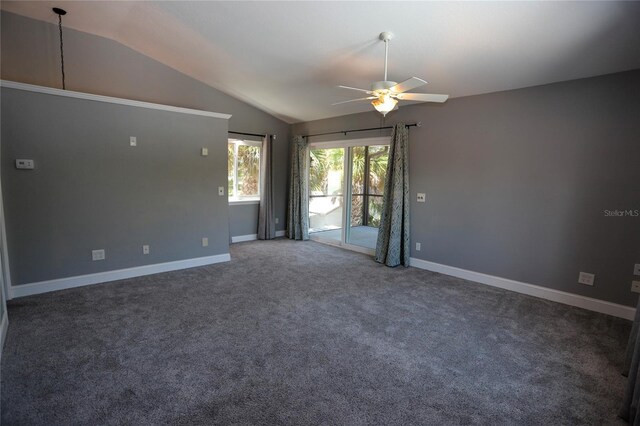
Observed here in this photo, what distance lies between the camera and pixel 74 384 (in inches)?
80.4

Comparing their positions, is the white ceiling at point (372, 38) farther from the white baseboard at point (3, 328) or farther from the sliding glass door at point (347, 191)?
the white baseboard at point (3, 328)

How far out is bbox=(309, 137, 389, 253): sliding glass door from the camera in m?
5.52

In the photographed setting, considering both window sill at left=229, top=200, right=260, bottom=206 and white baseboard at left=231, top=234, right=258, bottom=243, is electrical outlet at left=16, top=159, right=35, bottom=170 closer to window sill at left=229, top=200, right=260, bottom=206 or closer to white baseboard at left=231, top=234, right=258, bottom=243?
window sill at left=229, top=200, right=260, bottom=206

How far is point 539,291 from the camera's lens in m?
3.68

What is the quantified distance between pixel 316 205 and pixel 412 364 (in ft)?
15.0

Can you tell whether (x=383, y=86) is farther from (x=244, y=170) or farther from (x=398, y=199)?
(x=244, y=170)

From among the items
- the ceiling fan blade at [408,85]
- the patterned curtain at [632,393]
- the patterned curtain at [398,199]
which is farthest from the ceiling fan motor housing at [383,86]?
the patterned curtain at [632,393]

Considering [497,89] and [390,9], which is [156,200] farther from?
[497,89]

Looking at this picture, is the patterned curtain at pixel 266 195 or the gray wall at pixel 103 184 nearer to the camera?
the gray wall at pixel 103 184

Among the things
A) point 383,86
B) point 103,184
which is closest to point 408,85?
point 383,86

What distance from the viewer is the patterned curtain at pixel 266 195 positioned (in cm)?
636

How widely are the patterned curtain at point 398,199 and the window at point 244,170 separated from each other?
297cm

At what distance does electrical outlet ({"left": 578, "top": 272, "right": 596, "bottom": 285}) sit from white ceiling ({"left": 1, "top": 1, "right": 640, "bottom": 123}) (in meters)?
2.14

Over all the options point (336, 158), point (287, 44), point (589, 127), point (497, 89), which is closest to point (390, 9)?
point (287, 44)
